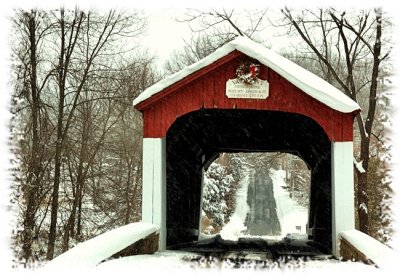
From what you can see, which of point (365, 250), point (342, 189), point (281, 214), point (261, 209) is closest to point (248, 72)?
point (342, 189)

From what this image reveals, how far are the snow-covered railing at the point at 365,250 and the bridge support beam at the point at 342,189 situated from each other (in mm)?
234

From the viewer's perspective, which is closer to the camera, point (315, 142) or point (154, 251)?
point (154, 251)

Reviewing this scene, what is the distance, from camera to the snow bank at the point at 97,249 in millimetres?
4786

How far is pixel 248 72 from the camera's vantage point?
25.8 feet

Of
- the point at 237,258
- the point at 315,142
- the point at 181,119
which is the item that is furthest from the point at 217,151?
the point at 237,258

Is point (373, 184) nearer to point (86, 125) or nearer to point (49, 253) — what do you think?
point (49, 253)

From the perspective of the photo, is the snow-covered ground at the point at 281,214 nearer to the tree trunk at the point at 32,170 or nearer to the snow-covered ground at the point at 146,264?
the tree trunk at the point at 32,170

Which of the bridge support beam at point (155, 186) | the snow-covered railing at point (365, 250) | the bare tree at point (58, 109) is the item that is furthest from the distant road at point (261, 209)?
the snow-covered railing at point (365, 250)

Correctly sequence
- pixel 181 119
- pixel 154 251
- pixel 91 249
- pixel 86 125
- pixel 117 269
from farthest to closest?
pixel 86 125 < pixel 181 119 < pixel 154 251 < pixel 91 249 < pixel 117 269

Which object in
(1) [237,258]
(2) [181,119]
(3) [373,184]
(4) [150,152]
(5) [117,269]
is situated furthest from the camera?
(3) [373,184]

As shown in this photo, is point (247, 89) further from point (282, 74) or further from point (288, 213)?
point (288, 213)

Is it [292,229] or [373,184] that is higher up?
[373,184]

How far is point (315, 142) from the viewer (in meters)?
11.0

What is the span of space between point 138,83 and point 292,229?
1586 cm
